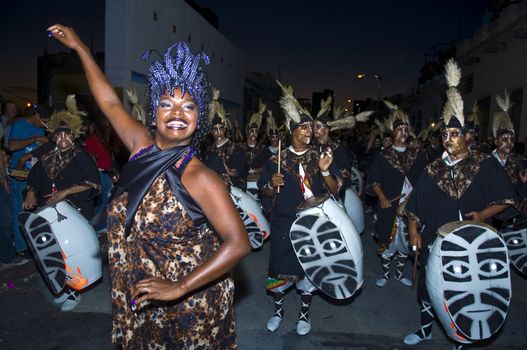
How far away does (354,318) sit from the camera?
4.62m

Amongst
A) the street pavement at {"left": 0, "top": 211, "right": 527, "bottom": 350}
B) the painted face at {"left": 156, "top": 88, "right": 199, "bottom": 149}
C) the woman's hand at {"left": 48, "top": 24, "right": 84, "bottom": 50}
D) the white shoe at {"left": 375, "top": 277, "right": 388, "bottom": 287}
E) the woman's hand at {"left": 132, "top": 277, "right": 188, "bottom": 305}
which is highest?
the woman's hand at {"left": 48, "top": 24, "right": 84, "bottom": 50}

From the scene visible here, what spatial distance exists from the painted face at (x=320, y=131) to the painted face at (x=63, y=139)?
345cm

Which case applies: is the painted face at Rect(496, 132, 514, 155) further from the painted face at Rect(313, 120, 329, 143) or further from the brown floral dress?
the brown floral dress

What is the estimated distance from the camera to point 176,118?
1.89 meters

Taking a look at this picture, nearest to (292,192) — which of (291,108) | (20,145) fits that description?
(291,108)

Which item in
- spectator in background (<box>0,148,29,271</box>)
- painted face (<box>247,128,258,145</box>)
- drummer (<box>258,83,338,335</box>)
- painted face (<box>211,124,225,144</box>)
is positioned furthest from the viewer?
painted face (<box>247,128,258,145</box>)

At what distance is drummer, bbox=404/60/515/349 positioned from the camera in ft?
12.2

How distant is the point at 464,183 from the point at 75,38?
3.26 meters

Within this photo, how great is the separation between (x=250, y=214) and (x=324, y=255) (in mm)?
2244

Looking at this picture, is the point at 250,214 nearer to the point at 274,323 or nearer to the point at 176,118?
the point at 274,323

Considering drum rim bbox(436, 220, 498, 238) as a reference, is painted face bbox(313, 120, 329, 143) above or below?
above

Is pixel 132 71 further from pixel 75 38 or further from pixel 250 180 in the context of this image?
pixel 75 38

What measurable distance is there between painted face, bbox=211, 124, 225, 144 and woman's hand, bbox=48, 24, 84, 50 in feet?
17.6

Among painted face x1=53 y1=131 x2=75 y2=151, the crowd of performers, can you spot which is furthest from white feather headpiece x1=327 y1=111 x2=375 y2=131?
painted face x1=53 y1=131 x2=75 y2=151
